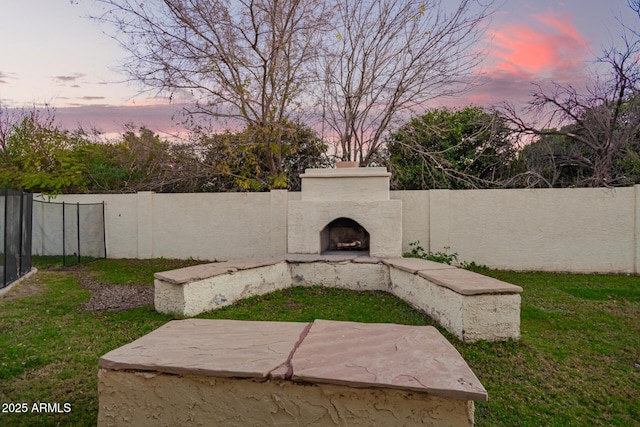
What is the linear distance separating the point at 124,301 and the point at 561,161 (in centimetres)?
1154

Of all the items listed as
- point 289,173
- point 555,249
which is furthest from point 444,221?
point 289,173

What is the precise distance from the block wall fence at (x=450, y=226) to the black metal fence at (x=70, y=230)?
56mm

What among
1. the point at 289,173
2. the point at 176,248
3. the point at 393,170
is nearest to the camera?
the point at 176,248

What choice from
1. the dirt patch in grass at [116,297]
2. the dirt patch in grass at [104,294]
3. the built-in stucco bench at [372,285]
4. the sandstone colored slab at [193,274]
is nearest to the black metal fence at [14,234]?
the dirt patch in grass at [104,294]

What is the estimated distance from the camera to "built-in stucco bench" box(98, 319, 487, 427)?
1884mm

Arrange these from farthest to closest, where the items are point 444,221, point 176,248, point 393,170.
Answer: point 393,170, point 176,248, point 444,221

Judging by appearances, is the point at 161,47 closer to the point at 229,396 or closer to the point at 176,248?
the point at 176,248

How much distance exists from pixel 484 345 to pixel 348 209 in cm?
349

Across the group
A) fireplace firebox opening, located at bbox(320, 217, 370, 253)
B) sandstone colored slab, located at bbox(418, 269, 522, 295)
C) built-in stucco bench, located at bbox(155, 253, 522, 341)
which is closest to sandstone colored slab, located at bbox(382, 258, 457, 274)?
built-in stucco bench, located at bbox(155, 253, 522, 341)

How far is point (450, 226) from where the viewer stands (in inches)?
319

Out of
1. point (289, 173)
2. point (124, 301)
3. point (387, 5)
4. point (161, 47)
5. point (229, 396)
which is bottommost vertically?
point (124, 301)

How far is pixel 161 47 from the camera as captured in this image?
8.38 meters

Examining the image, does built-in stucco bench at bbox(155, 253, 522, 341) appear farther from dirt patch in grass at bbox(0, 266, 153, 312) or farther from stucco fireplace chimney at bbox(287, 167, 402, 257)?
dirt patch in grass at bbox(0, 266, 153, 312)

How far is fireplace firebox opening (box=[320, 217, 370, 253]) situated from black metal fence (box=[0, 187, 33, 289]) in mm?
5595
